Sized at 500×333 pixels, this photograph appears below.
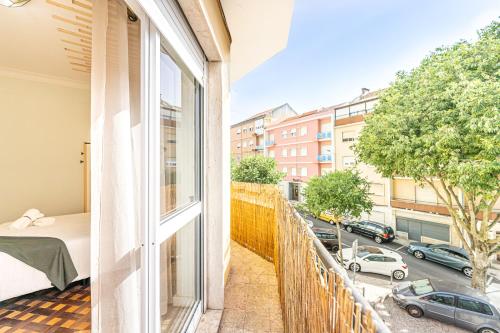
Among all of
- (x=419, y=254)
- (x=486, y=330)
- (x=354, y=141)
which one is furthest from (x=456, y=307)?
(x=354, y=141)

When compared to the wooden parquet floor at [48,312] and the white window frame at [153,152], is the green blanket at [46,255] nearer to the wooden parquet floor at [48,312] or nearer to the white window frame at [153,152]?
the wooden parquet floor at [48,312]

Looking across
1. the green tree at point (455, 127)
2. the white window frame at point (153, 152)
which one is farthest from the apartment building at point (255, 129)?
the white window frame at point (153, 152)

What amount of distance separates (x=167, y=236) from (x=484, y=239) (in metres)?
9.81

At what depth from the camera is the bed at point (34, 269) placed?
6.15 ft

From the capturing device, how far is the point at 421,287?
18.4 feet

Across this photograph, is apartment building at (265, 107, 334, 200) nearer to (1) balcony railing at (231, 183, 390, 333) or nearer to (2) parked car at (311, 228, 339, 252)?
(2) parked car at (311, 228, 339, 252)

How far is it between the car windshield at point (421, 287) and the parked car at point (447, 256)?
161 inches

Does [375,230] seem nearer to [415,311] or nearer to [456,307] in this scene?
[415,311]

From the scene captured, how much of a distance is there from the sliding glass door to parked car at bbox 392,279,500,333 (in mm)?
5897

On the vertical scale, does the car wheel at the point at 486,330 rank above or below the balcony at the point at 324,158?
below

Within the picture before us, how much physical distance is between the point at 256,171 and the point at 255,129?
1362 centimetres

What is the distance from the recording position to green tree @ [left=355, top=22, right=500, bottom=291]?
19.3 feet

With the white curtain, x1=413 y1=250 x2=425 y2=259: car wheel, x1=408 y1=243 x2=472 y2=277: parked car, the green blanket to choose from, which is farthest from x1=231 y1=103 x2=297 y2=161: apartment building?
the white curtain

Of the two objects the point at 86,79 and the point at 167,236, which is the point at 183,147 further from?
the point at 86,79
